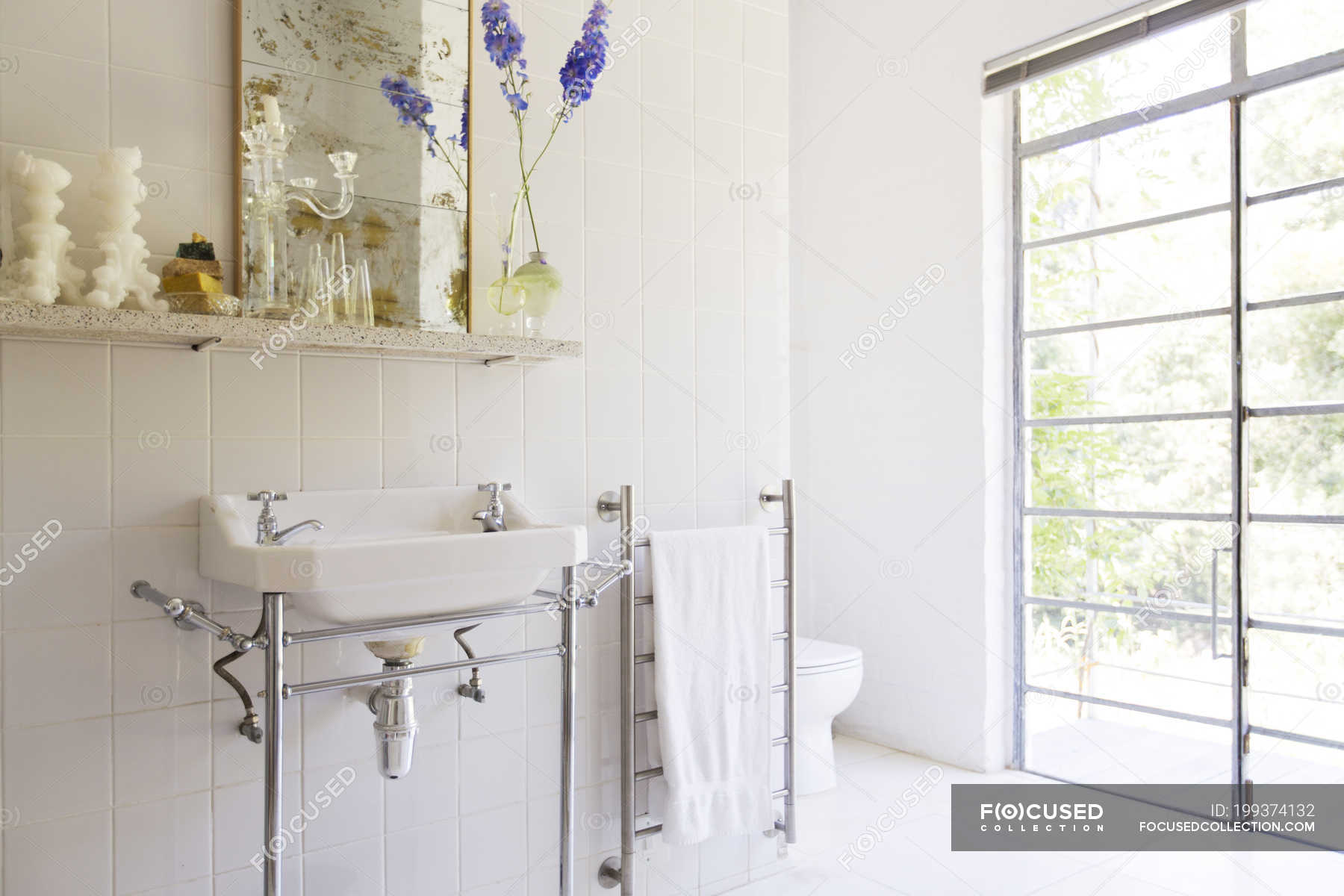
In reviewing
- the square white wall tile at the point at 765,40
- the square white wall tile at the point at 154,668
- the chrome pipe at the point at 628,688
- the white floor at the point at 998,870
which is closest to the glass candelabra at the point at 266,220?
the square white wall tile at the point at 154,668

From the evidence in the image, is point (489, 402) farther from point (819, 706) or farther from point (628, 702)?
point (819, 706)

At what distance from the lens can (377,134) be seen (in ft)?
5.56

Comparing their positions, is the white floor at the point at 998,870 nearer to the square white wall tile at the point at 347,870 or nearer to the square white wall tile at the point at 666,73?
the square white wall tile at the point at 347,870

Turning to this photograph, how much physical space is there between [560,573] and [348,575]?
524 mm

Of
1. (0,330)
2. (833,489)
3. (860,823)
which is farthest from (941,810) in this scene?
(0,330)

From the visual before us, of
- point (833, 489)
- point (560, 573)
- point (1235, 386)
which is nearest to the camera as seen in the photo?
point (560, 573)

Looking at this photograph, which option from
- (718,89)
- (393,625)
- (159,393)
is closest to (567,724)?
(393,625)

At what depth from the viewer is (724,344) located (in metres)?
2.23

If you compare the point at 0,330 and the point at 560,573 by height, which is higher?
the point at 0,330

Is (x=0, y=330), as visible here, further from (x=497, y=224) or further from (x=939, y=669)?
(x=939, y=669)

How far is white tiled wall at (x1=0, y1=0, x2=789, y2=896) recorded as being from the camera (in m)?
1.42

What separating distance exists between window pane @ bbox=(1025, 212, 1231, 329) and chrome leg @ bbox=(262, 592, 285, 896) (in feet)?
7.92

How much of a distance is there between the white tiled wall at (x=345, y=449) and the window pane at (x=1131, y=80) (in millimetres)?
1051

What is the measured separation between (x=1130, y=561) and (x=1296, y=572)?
1.38 ft
